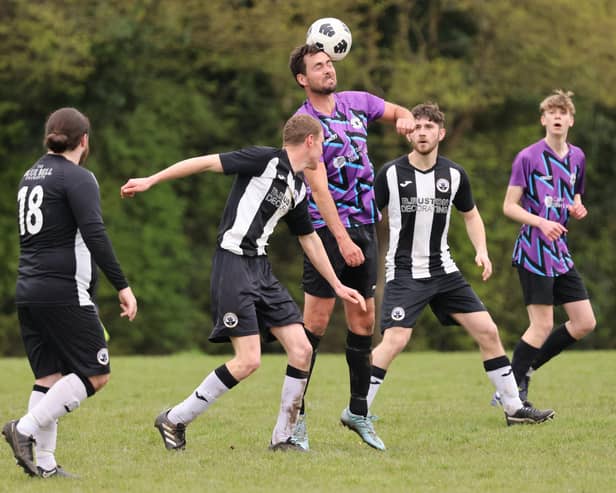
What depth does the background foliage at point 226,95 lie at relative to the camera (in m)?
23.2

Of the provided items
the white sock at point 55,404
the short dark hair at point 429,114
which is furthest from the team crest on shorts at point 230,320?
the short dark hair at point 429,114

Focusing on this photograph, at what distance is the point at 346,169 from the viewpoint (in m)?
7.89

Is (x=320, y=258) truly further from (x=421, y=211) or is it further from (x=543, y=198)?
(x=543, y=198)

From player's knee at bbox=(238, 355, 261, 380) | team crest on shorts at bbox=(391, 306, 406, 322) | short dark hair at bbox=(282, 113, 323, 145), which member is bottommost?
team crest on shorts at bbox=(391, 306, 406, 322)

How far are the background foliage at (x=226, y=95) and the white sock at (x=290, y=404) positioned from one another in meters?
15.7

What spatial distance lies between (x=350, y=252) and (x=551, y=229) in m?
2.19

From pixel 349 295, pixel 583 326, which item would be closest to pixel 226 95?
pixel 583 326

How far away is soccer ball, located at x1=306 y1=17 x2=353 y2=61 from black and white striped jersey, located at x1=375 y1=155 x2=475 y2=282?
0.90 metres

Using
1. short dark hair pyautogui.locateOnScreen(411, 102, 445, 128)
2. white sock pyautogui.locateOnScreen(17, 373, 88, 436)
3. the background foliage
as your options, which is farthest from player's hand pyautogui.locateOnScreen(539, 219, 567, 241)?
the background foliage

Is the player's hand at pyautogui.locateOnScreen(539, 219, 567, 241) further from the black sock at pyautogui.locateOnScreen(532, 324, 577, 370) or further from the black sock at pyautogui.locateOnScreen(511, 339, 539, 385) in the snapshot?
the black sock at pyautogui.locateOnScreen(532, 324, 577, 370)

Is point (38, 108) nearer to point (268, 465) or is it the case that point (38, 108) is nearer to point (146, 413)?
point (146, 413)

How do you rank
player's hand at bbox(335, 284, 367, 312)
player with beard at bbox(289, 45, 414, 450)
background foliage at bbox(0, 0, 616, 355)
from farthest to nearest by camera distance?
background foliage at bbox(0, 0, 616, 355) < player with beard at bbox(289, 45, 414, 450) < player's hand at bbox(335, 284, 367, 312)

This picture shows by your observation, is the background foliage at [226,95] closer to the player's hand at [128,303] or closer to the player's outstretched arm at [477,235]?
the player's outstretched arm at [477,235]

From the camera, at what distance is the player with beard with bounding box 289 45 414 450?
7844 millimetres
